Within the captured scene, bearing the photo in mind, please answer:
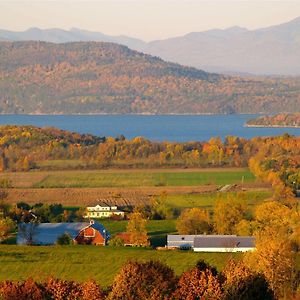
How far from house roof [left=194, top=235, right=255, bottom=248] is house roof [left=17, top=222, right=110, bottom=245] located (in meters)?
2.99

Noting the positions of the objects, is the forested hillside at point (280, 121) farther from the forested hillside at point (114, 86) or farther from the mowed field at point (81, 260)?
the mowed field at point (81, 260)

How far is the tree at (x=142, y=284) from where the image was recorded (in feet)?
44.4

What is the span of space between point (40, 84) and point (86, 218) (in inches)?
5090

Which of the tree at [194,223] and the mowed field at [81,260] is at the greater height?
the mowed field at [81,260]

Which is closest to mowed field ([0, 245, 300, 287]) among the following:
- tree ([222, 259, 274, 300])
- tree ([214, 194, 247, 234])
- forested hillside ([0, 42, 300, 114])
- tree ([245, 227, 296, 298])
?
tree ([245, 227, 296, 298])

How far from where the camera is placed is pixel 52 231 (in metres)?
25.2

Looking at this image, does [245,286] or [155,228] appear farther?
[155,228]

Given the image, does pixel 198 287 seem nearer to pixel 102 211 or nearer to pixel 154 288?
pixel 154 288

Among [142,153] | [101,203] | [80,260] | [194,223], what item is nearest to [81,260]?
[80,260]

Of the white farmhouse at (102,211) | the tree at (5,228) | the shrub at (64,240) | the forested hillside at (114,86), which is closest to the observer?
the shrub at (64,240)

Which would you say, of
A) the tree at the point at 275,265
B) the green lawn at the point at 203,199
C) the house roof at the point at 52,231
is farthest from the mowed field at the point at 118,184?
the tree at the point at 275,265

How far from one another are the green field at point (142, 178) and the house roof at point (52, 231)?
12.0 metres

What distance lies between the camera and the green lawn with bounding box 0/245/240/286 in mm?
18584

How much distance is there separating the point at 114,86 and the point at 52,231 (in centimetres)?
13433
